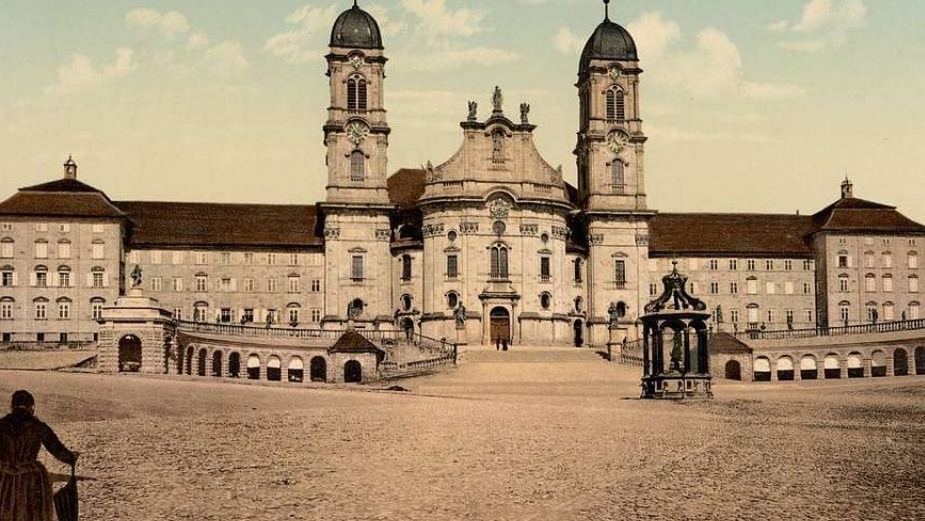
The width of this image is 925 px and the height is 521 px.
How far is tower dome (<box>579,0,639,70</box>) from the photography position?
301 ft

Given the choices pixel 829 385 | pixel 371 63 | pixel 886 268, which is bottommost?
pixel 829 385

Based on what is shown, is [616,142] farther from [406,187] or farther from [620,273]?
[406,187]

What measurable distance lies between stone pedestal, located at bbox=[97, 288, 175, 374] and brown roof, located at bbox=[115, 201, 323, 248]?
25.3m

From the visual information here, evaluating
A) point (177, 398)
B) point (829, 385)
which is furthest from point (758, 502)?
point (829, 385)

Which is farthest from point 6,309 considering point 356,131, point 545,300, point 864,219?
point 864,219

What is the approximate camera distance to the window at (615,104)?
9194cm

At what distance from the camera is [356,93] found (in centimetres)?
8838

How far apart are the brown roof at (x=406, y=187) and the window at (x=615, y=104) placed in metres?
15.2

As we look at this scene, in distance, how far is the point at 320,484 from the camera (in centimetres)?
2072

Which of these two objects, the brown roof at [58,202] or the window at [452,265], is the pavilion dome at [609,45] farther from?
the brown roof at [58,202]

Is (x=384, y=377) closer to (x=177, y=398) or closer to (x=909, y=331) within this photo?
(x=177, y=398)

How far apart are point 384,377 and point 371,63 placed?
30.7 metres

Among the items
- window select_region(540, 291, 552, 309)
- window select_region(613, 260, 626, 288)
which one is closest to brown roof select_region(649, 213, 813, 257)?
window select_region(613, 260, 626, 288)

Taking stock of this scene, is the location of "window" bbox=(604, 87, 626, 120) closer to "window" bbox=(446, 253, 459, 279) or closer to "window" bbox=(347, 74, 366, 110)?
"window" bbox=(446, 253, 459, 279)
